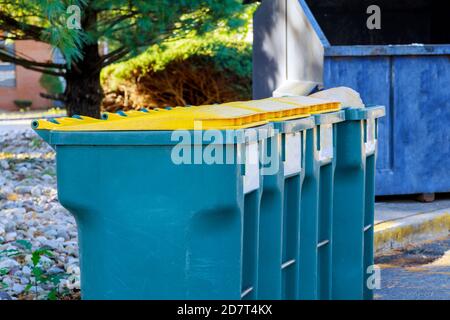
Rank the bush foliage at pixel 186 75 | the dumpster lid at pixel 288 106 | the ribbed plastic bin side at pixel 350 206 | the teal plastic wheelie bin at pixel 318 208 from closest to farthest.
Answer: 1. the dumpster lid at pixel 288 106
2. the teal plastic wheelie bin at pixel 318 208
3. the ribbed plastic bin side at pixel 350 206
4. the bush foliage at pixel 186 75

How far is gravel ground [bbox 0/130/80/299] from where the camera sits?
231 inches

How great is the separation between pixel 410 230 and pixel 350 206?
2622 millimetres

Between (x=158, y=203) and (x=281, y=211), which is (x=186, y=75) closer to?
(x=281, y=211)

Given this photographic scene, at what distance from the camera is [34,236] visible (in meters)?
7.32

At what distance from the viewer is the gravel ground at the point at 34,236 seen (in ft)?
19.3

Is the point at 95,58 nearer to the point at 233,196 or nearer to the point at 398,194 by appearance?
the point at 398,194

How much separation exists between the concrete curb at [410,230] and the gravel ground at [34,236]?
7.45ft

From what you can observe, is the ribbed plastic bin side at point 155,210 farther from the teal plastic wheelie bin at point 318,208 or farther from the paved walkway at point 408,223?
the paved walkway at point 408,223

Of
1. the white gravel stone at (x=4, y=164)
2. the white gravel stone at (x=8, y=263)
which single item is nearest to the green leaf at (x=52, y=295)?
the white gravel stone at (x=8, y=263)

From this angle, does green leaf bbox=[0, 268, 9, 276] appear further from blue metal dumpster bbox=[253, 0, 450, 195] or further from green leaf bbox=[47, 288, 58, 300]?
blue metal dumpster bbox=[253, 0, 450, 195]
